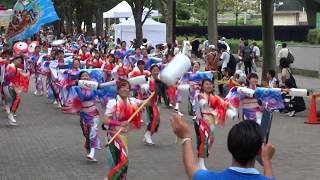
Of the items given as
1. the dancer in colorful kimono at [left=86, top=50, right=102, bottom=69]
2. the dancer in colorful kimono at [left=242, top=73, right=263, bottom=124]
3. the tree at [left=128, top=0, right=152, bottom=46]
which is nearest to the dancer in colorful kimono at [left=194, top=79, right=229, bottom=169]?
the dancer in colorful kimono at [left=242, top=73, right=263, bottom=124]

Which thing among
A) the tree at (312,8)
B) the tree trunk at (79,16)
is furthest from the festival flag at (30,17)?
the tree trunk at (79,16)

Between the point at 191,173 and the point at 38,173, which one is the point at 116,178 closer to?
the point at 38,173

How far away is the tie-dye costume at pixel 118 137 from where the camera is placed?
310 inches

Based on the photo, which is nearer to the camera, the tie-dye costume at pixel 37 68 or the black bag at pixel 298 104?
the black bag at pixel 298 104

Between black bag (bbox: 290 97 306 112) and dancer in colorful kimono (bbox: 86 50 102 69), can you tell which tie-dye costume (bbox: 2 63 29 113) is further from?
black bag (bbox: 290 97 306 112)

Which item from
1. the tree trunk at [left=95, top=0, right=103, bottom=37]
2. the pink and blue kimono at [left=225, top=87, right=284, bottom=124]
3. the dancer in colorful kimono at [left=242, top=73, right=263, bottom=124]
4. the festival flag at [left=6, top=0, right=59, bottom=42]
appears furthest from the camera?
the tree trunk at [left=95, top=0, right=103, bottom=37]

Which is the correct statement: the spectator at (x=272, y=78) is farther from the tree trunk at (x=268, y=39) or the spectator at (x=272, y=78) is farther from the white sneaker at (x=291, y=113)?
the tree trunk at (x=268, y=39)

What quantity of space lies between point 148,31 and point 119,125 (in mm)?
32452

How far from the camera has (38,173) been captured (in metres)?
9.55

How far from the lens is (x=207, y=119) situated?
9875 mm

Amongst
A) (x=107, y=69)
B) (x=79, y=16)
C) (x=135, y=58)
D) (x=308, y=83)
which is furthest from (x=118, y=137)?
(x=79, y=16)

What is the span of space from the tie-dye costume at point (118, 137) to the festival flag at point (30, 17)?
987 cm

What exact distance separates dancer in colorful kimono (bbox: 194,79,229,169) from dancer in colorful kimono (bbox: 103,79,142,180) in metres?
1.50

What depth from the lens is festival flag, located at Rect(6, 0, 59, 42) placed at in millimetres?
17734
